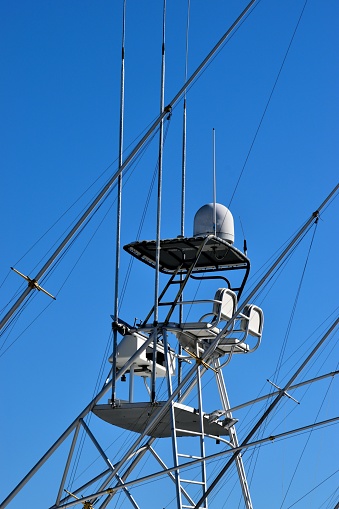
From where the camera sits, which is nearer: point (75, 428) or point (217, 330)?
point (75, 428)

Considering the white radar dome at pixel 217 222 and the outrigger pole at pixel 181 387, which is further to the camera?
the white radar dome at pixel 217 222

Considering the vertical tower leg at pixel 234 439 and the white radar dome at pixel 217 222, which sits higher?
the white radar dome at pixel 217 222

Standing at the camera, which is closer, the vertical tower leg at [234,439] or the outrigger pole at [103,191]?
the outrigger pole at [103,191]

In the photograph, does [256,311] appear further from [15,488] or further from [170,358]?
[15,488]

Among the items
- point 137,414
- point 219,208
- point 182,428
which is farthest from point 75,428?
point 219,208

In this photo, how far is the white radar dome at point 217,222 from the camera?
39594 millimetres

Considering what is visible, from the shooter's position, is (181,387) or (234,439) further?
(234,439)

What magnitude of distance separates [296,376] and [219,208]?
5149mm

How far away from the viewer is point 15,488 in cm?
3253

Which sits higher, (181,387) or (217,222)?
(217,222)

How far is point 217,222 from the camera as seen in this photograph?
130 feet

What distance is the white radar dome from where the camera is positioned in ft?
130

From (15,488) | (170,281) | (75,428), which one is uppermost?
(170,281)

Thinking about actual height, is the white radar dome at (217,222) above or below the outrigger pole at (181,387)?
above
